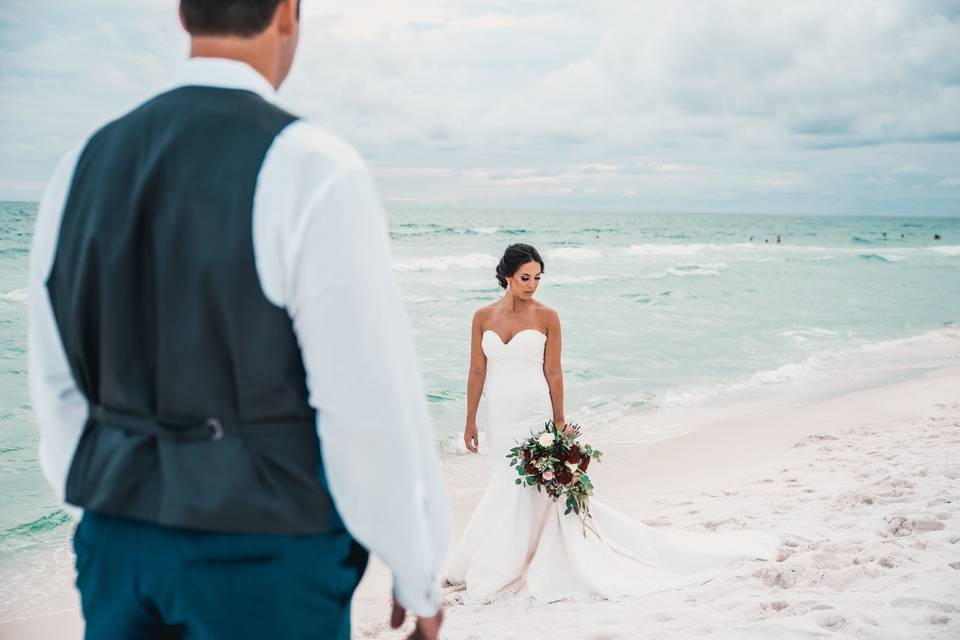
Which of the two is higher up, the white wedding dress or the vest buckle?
the vest buckle

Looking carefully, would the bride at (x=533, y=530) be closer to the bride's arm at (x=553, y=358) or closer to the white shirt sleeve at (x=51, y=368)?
the bride's arm at (x=553, y=358)

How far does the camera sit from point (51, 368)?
147cm

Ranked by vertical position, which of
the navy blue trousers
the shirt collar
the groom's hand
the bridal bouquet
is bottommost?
the bridal bouquet

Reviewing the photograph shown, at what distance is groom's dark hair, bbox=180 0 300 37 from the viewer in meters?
1.41

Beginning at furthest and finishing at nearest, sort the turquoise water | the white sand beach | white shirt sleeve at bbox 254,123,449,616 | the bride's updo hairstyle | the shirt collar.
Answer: the turquoise water
the bride's updo hairstyle
the white sand beach
the shirt collar
white shirt sleeve at bbox 254,123,449,616

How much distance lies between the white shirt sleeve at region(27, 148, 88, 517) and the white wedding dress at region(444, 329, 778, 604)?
4.01 meters

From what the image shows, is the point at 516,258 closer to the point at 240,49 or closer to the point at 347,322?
the point at 240,49

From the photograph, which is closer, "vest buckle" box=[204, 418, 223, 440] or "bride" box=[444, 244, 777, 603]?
"vest buckle" box=[204, 418, 223, 440]

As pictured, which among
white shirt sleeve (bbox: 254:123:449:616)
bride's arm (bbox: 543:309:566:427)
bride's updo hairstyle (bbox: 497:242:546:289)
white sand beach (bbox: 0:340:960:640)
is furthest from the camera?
bride's arm (bbox: 543:309:566:427)

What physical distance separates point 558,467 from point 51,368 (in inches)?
160

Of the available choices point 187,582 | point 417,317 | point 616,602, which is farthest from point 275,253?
point 417,317

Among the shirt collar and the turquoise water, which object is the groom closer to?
the shirt collar

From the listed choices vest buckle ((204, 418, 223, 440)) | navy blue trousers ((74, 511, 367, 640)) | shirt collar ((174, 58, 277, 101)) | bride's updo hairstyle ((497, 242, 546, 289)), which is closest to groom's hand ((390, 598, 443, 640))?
navy blue trousers ((74, 511, 367, 640))

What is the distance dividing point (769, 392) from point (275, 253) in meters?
11.7
